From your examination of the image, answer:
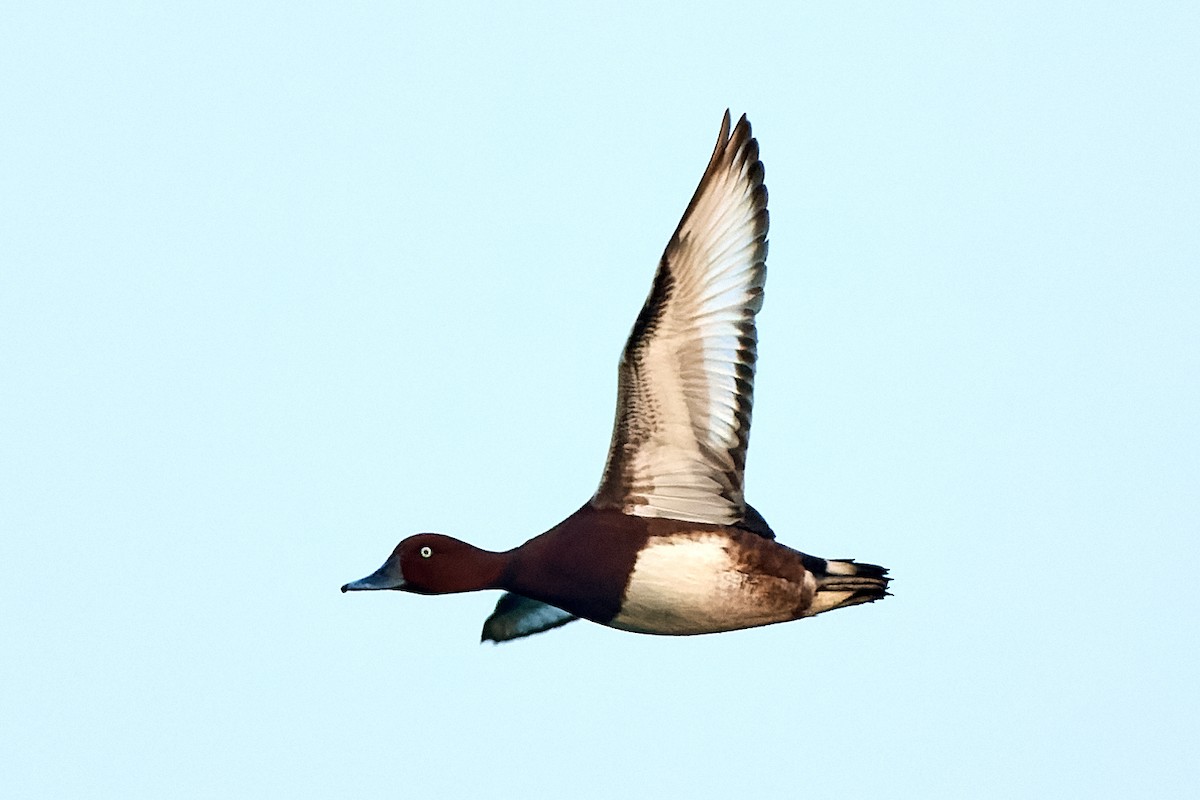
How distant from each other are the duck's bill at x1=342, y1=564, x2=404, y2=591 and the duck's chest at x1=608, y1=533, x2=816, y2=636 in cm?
152

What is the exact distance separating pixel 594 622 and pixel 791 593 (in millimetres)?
1271

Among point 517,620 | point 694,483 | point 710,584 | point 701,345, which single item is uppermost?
point 701,345

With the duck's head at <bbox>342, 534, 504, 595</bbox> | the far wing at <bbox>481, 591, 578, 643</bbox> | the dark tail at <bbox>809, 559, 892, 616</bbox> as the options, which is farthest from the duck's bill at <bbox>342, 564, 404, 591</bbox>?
the dark tail at <bbox>809, 559, 892, 616</bbox>

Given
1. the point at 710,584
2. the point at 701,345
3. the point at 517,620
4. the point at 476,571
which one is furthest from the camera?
the point at 517,620

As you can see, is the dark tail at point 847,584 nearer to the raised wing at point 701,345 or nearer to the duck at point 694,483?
the duck at point 694,483

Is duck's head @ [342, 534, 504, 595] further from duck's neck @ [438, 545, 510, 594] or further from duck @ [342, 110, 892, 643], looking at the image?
duck @ [342, 110, 892, 643]

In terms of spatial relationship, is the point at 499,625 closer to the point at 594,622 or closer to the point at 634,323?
the point at 594,622

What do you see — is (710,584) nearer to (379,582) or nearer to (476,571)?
(476,571)

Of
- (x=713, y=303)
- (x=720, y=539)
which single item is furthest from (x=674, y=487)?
(x=713, y=303)

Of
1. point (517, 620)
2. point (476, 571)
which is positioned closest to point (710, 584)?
point (476, 571)

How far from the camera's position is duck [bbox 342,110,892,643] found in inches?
465

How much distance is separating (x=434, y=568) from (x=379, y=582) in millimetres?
354

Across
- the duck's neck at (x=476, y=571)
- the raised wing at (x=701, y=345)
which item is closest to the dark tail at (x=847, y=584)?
the raised wing at (x=701, y=345)

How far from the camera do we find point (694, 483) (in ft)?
40.1
